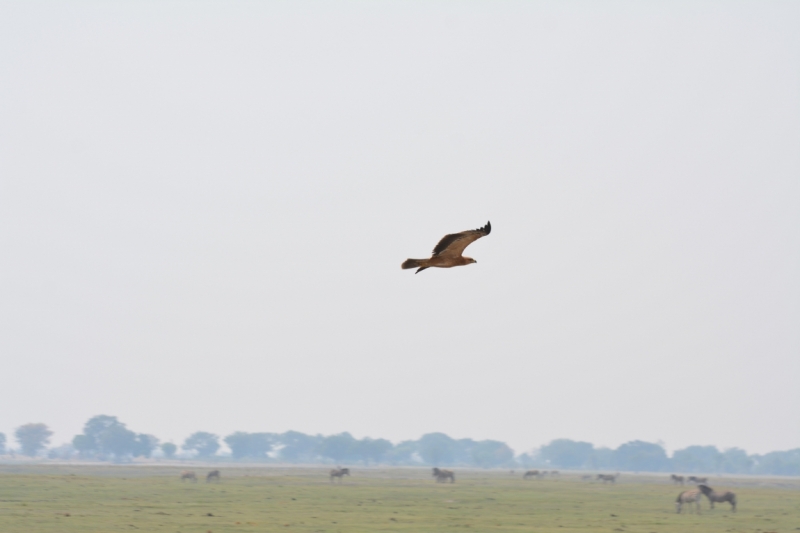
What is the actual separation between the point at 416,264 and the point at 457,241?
1089mm

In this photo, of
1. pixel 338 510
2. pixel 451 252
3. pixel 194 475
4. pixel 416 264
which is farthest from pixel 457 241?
pixel 194 475

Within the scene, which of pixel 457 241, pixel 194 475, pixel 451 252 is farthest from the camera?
pixel 194 475

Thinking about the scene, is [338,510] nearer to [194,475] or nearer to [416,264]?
[194,475]

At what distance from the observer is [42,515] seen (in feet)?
145

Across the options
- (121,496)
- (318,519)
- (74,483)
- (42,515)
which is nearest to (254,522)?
(318,519)

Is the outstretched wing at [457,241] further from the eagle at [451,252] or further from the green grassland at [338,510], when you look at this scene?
the green grassland at [338,510]

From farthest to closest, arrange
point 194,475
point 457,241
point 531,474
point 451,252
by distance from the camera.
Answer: point 531,474
point 194,475
point 451,252
point 457,241

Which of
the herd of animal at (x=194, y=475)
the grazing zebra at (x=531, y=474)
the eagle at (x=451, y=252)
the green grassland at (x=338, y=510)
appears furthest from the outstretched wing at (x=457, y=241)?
the grazing zebra at (x=531, y=474)

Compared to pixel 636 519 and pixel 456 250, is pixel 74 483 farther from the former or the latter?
pixel 456 250

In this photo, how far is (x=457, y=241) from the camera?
2066cm

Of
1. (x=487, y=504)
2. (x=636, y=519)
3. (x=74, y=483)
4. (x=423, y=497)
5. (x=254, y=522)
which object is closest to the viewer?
(x=254, y=522)

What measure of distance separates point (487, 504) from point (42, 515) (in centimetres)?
2705

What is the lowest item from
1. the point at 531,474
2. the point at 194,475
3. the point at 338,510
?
the point at 338,510

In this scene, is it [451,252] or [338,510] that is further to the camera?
[338,510]
